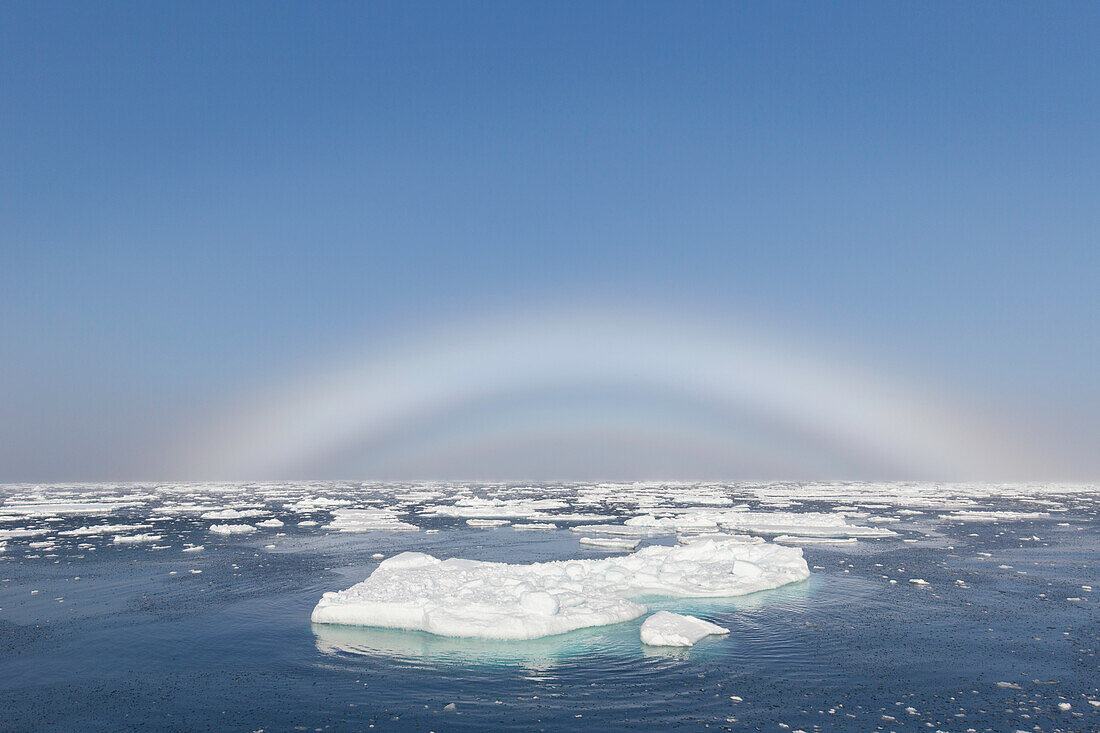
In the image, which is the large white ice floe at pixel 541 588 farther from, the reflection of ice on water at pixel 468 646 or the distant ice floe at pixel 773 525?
the distant ice floe at pixel 773 525

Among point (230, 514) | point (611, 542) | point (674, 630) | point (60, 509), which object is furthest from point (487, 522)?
point (60, 509)

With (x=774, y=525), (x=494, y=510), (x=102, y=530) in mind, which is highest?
(x=102, y=530)

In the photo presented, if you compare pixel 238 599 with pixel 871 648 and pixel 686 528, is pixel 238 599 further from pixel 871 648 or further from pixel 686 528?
pixel 686 528

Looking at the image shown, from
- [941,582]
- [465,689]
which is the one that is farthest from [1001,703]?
[941,582]

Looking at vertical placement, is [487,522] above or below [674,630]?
below

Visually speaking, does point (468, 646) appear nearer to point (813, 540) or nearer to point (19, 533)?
point (813, 540)

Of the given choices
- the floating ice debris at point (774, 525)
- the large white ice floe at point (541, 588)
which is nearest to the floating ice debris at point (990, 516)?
the floating ice debris at point (774, 525)

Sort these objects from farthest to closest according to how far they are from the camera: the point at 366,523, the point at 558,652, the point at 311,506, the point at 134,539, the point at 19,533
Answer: the point at 311,506
the point at 366,523
the point at 19,533
the point at 134,539
the point at 558,652
